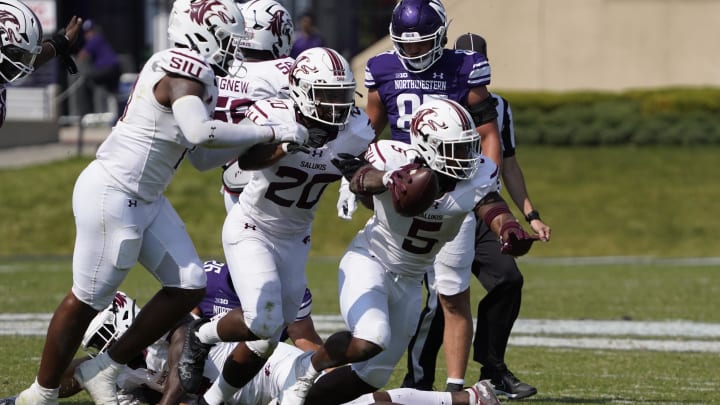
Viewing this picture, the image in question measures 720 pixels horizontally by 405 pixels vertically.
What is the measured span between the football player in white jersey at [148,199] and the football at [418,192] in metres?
0.53

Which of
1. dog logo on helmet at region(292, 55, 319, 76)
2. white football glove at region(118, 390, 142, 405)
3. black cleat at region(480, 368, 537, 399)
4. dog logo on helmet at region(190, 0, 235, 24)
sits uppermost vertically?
dog logo on helmet at region(190, 0, 235, 24)

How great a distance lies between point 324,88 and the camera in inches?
217

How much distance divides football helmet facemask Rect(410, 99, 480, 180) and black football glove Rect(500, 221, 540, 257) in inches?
11.7

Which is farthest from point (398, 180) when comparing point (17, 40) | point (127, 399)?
point (17, 40)

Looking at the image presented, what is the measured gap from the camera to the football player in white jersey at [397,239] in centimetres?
530

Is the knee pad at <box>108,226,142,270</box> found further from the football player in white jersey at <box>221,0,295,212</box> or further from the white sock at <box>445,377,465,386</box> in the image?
the white sock at <box>445,377,465,386</box>

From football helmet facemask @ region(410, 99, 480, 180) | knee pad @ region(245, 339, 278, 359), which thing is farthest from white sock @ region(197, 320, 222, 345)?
football helmet facemask @ region(410, 99, 480, 180)

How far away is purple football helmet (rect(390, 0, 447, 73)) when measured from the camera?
21.2ft

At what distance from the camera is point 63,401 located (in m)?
6.28

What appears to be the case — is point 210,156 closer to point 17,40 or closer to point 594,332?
point 17,40

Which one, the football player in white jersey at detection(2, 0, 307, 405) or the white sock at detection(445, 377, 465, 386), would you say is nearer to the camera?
the football player in white jersey at detection(2, 0, 307, 405)

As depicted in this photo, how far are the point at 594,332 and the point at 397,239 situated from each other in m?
4.10

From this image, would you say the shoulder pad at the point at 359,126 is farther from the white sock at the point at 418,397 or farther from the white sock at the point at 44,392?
the white sock at the point at 44,392

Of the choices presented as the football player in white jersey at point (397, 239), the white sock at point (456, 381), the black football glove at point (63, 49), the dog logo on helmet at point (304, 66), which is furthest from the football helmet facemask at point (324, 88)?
the black football glove at point (63, 49)
